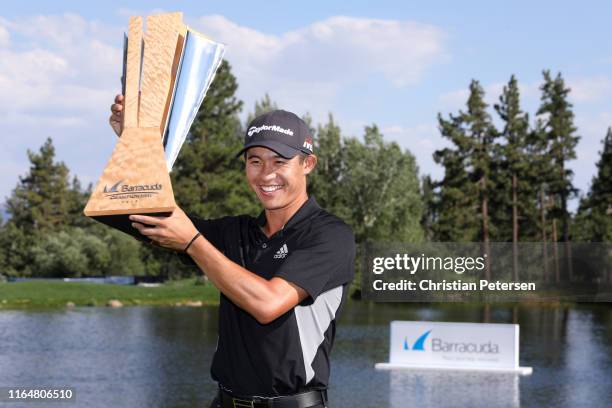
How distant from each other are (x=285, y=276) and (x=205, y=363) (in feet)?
109

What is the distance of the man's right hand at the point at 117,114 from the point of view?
3.86 metres

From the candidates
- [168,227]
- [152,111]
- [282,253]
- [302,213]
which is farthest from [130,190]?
[302,213]

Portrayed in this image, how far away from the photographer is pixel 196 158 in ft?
279

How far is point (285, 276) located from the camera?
381 cm

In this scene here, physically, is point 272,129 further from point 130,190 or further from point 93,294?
point 93,294

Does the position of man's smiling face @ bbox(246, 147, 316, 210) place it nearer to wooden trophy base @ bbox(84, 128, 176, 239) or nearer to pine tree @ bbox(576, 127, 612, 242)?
wooden trophy base @ bbox(84, 128, 176, 239)

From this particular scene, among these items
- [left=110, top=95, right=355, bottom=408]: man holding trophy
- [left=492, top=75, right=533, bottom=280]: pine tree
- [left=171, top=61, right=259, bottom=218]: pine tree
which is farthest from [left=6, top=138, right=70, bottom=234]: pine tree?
[left=110, top=95, right=355, bottom=408]: man holding trophy

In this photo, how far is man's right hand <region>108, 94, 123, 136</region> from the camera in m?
3.86

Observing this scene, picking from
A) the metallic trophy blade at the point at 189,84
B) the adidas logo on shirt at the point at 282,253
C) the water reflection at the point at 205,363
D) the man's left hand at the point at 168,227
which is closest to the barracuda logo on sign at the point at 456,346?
the water reflection at the point at 205,363

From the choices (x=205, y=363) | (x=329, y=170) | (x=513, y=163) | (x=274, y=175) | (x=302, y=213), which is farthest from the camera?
(x=329, y=170)

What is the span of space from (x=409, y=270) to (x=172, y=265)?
3803 centimetres

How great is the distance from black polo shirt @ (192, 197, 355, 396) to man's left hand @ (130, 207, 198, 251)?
743 mm

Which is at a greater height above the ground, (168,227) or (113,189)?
(113,189)

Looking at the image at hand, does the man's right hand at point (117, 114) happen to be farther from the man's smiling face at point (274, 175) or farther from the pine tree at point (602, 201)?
the pine tree at point (602, 201)
